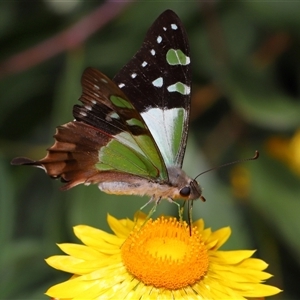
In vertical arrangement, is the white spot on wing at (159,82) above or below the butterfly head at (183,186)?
above

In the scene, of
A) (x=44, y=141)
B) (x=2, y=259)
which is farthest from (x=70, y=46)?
(x=2, y=259)

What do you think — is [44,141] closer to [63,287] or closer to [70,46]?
[70,46]

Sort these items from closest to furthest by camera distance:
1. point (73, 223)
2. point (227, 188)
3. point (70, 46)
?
1. point (73, 223)
2. point (70, 46)
3. point (227, 188)

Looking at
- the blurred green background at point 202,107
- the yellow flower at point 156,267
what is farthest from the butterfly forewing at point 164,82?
the blurred green background at point 202,107

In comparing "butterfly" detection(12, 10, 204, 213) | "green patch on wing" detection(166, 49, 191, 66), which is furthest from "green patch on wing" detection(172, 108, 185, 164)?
"green patch on wing" detection(166, 49, 191, 66)

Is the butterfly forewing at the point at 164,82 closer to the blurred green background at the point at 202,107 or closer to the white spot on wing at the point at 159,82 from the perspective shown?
the white spot on wing at the point at 159,82

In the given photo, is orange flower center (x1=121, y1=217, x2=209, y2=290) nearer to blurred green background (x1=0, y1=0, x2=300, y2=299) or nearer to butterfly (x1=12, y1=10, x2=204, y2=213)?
butterfly (x1=12, y1=10, x2=204, y2=213)
